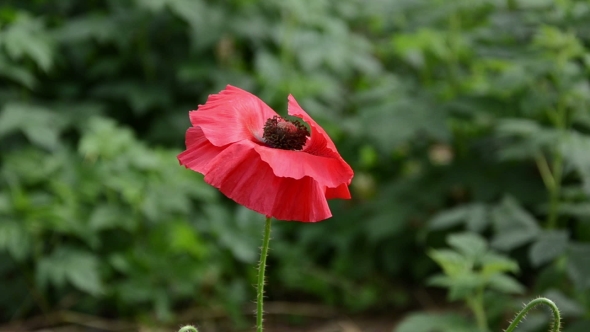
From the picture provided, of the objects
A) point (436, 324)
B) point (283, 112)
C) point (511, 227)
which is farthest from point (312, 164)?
point (283, 112)

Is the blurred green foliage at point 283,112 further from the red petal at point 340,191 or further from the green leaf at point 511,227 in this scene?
the red petal at point 340,191

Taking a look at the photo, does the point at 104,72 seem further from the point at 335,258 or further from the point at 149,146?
the point at 335,258

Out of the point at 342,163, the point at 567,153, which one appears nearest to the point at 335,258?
the point at 567,153

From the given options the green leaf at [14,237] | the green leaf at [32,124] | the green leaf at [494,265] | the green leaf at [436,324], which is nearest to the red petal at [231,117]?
the green leaf at [494,265]

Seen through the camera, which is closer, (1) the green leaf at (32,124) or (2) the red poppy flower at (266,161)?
(2) the red poppy flower at (266,161)

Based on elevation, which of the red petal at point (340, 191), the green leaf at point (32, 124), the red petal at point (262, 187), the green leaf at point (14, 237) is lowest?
the red petal at point (262, 187)

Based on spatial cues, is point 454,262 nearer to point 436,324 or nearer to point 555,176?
point 436,324

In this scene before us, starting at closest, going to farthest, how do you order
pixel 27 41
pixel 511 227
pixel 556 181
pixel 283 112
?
pixel 511 227 < pixel 556 181 < pixel 27 41 < pixel 283 112
